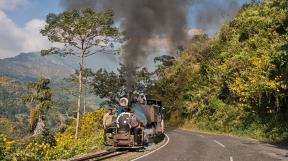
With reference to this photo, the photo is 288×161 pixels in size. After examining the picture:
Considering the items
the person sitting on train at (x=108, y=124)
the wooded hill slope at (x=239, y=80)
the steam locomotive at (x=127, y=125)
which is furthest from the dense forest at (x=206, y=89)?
the steam locomotive at (x=127, y=125)

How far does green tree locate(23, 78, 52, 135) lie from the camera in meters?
57.6

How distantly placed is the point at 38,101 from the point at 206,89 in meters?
26.2

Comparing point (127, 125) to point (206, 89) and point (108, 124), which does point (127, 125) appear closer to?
point (108, 124)

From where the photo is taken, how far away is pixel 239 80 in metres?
33.5

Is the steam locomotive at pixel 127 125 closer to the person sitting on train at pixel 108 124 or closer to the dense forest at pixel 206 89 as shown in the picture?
the person sitting on train at pixel 108 124

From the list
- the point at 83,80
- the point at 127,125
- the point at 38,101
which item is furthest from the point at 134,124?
the point at 38,101

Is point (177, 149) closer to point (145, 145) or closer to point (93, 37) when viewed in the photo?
point (145, 145)

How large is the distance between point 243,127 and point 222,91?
9213mm

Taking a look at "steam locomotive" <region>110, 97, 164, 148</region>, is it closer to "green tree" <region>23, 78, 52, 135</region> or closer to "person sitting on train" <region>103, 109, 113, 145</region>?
"person sitting on train" <region>103, 109, 113, 145</region>

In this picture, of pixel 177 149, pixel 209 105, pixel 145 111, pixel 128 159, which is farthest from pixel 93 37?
pixel 128 159

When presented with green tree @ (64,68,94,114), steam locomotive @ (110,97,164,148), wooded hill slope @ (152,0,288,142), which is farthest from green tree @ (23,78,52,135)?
steam locomotive @ (110,97,164,148)

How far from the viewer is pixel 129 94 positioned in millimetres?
22109

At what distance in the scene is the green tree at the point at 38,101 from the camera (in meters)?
57.6

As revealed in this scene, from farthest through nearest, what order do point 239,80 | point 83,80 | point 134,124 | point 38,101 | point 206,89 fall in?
point 83,80 → point 38,101 → point 206,89 → point 239,80 → point 134,124
